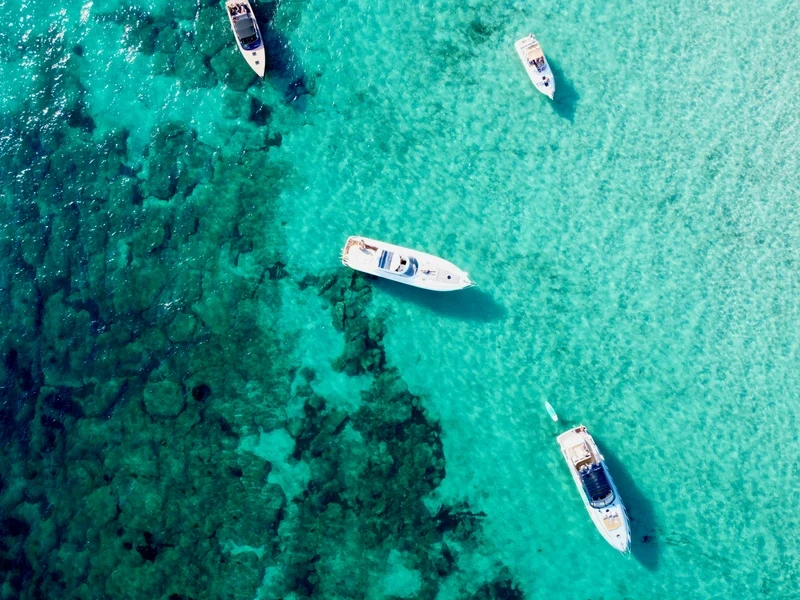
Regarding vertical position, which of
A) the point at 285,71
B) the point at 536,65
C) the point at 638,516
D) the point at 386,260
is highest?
the point at 536,65

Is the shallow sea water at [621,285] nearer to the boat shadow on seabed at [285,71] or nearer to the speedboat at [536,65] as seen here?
the speedboat at [536,65]

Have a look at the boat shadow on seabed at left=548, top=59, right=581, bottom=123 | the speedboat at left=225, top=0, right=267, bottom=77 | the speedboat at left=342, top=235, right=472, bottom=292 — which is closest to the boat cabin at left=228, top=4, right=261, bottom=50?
the speedboat at left=225, top=0, right=267, bottom=77

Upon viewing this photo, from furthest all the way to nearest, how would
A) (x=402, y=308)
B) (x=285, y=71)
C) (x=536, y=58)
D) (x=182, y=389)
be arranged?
(x=182, y=389), (x=285, y=71), (x=402, y=308), (x=536, y=58)

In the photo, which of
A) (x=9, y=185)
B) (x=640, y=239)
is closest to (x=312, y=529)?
(x=640, y=239)

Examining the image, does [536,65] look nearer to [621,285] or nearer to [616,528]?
[621,285]

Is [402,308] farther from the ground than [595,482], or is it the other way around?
[402,308]

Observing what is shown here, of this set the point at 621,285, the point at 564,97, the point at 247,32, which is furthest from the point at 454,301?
the point at 247,32

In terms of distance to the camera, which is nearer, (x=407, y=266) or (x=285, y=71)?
(x=407, y=266)

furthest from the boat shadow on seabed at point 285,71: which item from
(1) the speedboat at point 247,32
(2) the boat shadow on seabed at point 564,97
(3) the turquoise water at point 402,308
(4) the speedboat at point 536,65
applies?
(2) the boat shadow on seabed at point 564,97

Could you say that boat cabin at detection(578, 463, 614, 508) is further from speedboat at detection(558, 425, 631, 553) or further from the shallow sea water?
the shallow sea water
